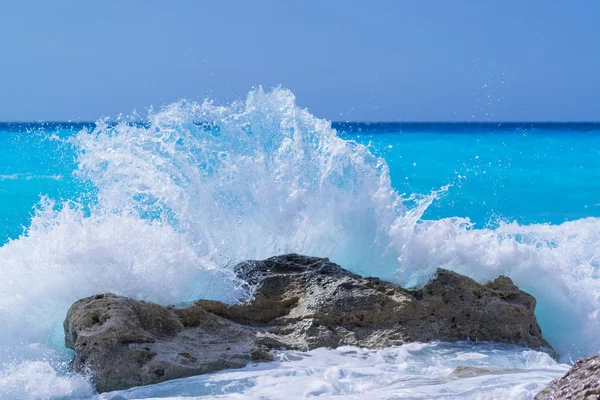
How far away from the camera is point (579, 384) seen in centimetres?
245

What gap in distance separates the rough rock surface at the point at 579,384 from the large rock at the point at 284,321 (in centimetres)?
167

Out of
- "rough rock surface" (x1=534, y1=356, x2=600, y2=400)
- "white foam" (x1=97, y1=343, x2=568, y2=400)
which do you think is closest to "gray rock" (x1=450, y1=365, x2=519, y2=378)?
"white foam" (x1=97, y1=343, x2=568, y2=400)

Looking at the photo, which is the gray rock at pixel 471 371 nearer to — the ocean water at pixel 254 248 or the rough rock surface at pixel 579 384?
the ocean water at pixel 254 248

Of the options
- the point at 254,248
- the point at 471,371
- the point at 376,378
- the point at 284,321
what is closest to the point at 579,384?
the point at 471,371

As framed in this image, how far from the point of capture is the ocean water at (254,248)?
364cm

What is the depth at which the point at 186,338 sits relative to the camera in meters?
4.04

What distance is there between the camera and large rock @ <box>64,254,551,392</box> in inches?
146

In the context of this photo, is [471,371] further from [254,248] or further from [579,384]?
[254,248]

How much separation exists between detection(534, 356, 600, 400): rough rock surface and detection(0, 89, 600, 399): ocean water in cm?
66

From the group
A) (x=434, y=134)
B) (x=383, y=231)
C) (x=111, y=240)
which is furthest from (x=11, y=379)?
(x=434, y=134)

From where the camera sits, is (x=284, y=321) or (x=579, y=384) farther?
(x=284, y=321)

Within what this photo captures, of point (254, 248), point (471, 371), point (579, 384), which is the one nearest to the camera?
point (579, 384)

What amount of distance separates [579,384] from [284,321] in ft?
6.95

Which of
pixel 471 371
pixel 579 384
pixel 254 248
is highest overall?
pixel 254 248
